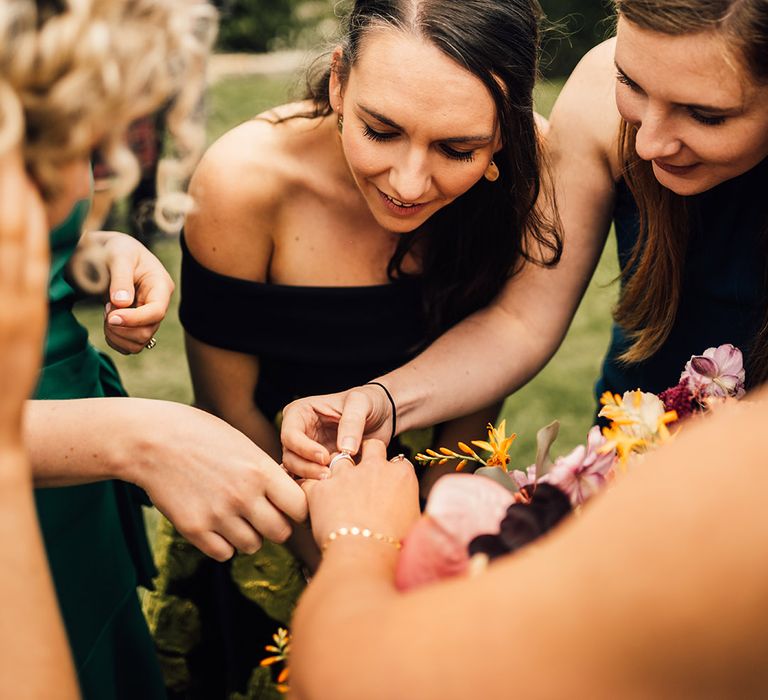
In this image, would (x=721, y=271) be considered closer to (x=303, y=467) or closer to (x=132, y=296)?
(x=303, y=467)

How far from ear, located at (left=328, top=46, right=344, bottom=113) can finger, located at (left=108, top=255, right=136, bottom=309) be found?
0.66 meters

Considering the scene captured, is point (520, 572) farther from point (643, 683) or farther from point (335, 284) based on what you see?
point (335, 284)

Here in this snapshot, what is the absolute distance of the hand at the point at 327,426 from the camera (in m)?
1.92

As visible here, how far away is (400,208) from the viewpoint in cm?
230

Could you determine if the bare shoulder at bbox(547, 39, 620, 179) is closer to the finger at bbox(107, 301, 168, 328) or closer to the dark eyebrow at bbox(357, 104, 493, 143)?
the dark eyebrow at bbox(357, 104, 493, 143)

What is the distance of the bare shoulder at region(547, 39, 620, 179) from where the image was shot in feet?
7.97

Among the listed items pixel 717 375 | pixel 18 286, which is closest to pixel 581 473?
pixel 717 375

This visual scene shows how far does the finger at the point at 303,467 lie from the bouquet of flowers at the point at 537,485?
0.44m

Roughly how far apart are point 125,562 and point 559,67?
30.7 ft

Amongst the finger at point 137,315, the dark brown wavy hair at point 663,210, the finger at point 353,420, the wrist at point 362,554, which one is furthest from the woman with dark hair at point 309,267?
the wrist at point 362,554

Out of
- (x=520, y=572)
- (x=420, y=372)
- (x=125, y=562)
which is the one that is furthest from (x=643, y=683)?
(x=125, y=562)

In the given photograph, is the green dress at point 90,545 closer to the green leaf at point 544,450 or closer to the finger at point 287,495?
the finger at point 287,495

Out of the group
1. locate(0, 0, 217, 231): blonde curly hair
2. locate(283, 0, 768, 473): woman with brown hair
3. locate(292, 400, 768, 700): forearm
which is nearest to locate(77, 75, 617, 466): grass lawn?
locate(283, 0, 768, 473): woman with brown hair

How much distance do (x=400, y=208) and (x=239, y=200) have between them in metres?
0.46
